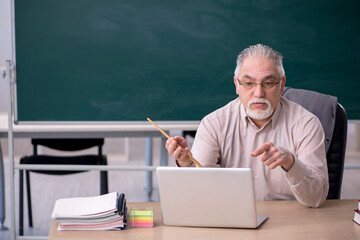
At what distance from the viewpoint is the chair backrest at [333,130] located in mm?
2252

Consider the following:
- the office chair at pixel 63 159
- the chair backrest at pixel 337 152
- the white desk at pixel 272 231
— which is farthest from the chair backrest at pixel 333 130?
the office chair at pixel 63 159

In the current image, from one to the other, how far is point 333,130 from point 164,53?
1.13m

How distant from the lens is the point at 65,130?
310cm

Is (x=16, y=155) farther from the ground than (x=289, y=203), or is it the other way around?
(x=289, y=203)

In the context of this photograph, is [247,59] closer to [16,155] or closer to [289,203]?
[289,203]

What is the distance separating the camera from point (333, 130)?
2262mm

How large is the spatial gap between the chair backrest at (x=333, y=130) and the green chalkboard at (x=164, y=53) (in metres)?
0.81

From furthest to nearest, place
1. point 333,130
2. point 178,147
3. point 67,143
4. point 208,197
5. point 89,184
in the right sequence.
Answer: point 89,184 → point 67,143 → point 333,130 → point 178,147 → point 208,197

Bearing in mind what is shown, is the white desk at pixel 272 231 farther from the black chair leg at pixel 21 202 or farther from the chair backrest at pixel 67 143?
the chair backrest at pixel 67 143

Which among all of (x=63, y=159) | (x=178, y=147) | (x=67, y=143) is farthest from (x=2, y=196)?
(x=178, y=147)

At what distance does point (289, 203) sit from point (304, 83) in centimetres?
139

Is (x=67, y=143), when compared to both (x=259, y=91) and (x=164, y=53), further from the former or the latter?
(x=259, y=91)

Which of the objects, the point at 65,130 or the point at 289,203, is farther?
the point at 65,130

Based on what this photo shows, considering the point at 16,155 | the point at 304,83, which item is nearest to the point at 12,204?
the point at 304,83
